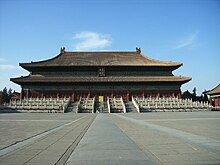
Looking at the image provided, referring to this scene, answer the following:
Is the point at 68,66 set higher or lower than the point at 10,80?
higher

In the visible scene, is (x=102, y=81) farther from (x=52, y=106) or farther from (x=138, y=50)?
(x=138, y=50)

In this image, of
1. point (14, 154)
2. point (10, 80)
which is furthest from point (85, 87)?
point (14, 154)

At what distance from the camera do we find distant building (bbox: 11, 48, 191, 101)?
43469mm

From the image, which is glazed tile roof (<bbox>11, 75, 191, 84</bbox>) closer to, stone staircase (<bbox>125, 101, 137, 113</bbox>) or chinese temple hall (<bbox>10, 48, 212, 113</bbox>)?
chinese temple hall (<bbox>10, 48, 212, 113</bbox>)

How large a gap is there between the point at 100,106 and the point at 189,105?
15.8 meters

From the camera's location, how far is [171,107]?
34000 millimetres

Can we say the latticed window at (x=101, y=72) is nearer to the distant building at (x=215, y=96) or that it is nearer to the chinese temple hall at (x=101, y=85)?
the chinese temple hall at (x=101, y=85)

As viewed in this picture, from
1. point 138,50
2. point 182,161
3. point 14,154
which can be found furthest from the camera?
point 138,50

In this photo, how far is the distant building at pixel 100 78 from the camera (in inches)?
1711

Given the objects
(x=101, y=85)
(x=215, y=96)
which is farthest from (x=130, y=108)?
(x=215, y=96)

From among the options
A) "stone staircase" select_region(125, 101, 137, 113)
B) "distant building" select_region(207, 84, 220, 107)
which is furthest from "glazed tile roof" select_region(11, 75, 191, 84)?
"stone staircase" select_region(125, 101, 137, 113)

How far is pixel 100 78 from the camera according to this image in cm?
4475

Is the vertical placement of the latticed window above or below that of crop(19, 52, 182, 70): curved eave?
below

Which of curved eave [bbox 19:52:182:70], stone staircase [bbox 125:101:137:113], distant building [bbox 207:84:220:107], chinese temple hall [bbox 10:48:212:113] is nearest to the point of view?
stone staircase [bbox 125:101:137:113]
